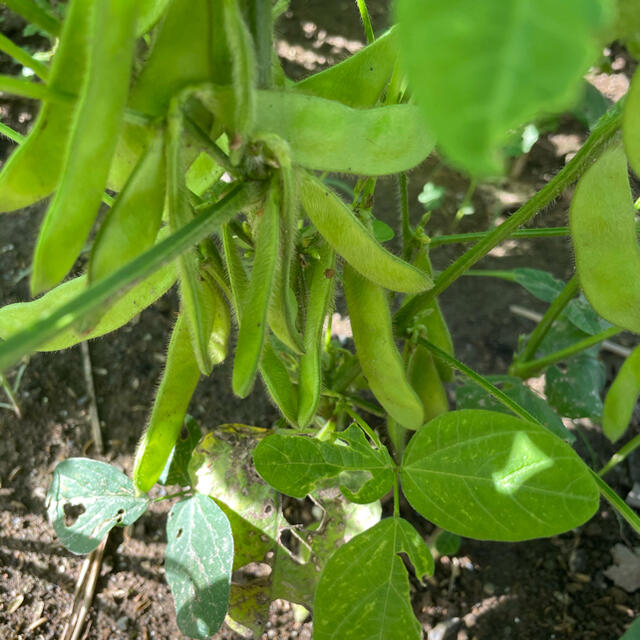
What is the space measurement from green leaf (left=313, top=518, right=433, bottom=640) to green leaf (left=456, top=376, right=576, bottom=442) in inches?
14.2

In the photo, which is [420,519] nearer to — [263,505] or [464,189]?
[263,505]

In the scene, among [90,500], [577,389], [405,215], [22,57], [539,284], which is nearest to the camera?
[22,57]

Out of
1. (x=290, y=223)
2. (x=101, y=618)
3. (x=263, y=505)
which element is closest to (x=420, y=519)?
(x=263, y=505)

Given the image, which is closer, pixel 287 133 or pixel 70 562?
pixel 287 133

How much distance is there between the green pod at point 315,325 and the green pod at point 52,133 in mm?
315

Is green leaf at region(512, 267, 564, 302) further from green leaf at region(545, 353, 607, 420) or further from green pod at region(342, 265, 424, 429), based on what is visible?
green pod at region(342, 265, 424, 429)

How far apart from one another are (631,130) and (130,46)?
1.25ft

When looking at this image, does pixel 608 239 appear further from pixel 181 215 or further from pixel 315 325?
pixel 181 215

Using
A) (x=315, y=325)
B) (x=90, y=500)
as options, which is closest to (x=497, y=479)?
(x=315, y=325)

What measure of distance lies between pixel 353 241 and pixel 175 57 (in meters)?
0.25

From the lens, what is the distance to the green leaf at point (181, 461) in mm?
1167

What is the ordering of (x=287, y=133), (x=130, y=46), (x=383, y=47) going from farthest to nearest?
1. (x=383, y=47)
2. (x=287, y=133)
3. (x=130, y=46)

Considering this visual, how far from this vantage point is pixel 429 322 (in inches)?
42.6

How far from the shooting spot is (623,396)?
3.24 feet
